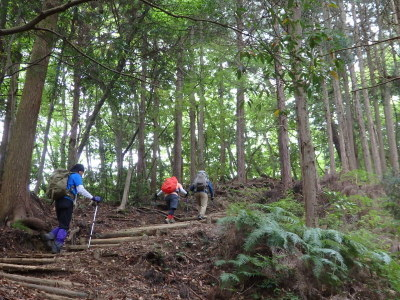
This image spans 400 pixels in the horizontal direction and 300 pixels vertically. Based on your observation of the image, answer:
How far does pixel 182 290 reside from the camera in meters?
6.48

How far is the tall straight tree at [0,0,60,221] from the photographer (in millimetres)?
8586

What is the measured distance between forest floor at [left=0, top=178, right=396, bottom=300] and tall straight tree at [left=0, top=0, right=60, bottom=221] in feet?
2.36

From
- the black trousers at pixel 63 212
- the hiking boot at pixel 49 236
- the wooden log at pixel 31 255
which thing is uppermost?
the black trousers at pixel 63 212

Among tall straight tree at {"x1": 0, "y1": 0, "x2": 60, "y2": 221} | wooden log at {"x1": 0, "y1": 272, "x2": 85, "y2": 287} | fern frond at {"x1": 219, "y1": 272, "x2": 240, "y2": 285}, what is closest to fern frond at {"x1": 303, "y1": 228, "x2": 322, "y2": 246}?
fern frond at {"x1": 219, "y1": 272, "x2": 240, "y2": 285}

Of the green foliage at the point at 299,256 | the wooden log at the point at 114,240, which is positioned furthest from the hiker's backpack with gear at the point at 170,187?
the green foliage at the point at 299,256

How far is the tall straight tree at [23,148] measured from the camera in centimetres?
859

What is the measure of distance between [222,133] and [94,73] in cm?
1491

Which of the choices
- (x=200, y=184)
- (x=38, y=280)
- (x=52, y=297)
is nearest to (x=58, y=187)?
(x=38, y=280)

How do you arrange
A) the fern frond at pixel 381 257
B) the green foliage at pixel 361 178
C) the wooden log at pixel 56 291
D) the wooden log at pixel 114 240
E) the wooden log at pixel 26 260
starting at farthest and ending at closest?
the green foliage at pixel 361 178 → the wooden log at pixel 114 240 → the wooden log at pixel 26 260 → the fern frond at pixel 381 257 → the wooden log at pixel 56 291

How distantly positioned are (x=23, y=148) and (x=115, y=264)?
3.90 metres

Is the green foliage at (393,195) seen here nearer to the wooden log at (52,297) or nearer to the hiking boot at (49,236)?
the hiking boot at (49,236)

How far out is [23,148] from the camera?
29.3 ft

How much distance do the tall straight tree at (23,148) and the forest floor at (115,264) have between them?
0.72 metres

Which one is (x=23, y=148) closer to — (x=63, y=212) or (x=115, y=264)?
(x=63, y=212)
